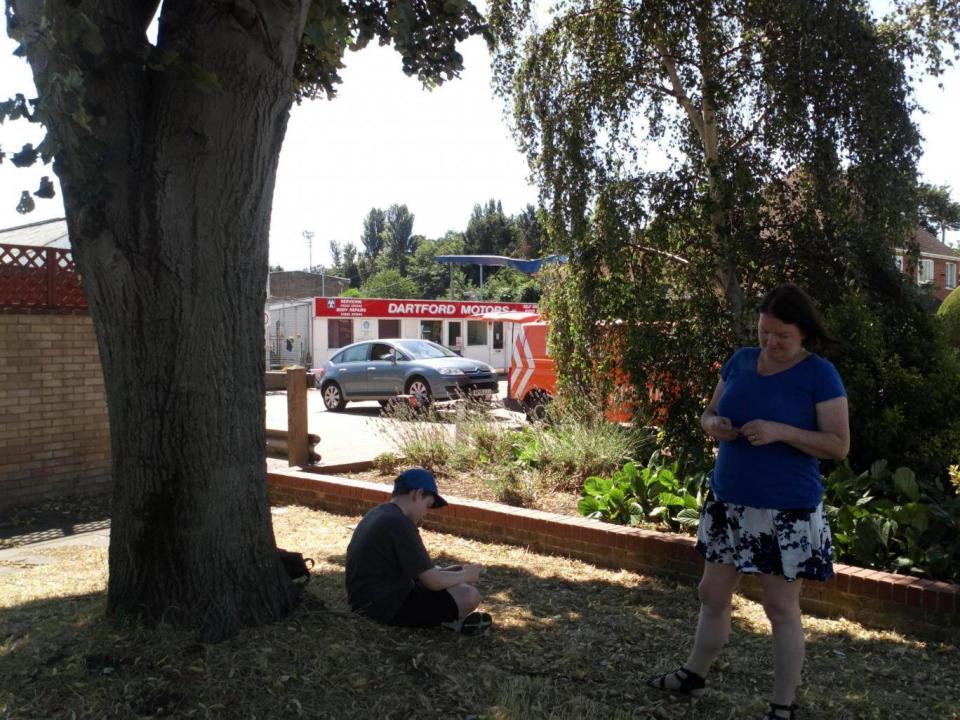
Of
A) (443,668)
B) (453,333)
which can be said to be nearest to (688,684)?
(443,668)

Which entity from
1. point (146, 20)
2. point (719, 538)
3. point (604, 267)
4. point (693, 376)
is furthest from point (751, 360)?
point (604, 267)

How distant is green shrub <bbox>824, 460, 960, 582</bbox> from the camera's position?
16.5 ft

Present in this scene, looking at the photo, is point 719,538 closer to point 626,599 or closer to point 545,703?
point 545,703

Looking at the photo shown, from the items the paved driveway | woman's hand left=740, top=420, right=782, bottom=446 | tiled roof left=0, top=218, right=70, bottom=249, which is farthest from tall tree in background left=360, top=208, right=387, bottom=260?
woman's hand left=740, top=420, right=782, bottom=446

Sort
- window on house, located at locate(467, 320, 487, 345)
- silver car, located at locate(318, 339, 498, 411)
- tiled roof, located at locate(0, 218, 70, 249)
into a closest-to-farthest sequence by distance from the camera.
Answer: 1. tiled roof, located at locate(0, 218, 70, 249)
2. silver car, located at locate(318, 339, 498, 411)
3. window on house, located at locate(467, 320, 487, 345)

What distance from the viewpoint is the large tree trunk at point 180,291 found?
396cm

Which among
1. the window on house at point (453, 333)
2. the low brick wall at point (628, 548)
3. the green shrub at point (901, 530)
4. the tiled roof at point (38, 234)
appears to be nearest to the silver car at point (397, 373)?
the tiled roof at point (38, 234)

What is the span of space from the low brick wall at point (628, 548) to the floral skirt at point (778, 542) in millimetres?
1778

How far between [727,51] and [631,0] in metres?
1.06

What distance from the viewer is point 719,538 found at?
11.8ft

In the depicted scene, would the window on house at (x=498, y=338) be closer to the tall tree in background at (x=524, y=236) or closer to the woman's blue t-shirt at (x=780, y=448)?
the tall tree in background at (x=524, y=236)

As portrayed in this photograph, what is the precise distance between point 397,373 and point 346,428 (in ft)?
10.8

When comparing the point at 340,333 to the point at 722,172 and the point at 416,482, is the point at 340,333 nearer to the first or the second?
the point at 722,172

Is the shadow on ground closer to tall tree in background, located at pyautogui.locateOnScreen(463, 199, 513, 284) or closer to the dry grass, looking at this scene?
the dry grass
